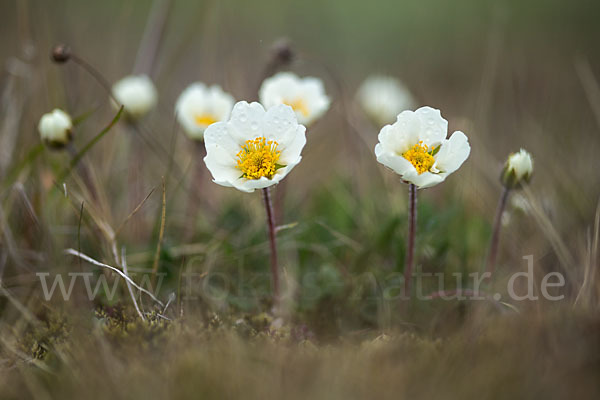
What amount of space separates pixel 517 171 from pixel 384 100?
1.55 m

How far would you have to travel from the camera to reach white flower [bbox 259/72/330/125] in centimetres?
206

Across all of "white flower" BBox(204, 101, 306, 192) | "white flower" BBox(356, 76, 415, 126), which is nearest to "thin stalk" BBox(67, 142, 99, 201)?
"white flower" BBox(204, 101, 306, 192)

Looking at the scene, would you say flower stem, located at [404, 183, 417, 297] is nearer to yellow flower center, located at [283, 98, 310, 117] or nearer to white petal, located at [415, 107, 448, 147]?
white petal, located at [415, 107, 448, 147]

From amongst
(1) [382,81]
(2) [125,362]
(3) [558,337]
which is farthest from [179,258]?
(1) [382,81]

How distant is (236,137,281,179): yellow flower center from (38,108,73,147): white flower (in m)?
0.73

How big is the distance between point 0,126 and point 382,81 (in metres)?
2.21

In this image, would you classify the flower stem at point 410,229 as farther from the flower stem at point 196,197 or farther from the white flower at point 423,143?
the flower stem at point 196,197

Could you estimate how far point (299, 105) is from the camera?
2.12 m

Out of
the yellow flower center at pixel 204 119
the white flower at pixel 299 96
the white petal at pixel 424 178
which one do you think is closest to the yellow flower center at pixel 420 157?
the white petal at pixel 424 178

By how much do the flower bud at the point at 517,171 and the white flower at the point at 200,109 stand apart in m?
1.10

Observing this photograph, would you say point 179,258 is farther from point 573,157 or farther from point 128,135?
point 573,157

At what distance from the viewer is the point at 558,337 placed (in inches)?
49.9

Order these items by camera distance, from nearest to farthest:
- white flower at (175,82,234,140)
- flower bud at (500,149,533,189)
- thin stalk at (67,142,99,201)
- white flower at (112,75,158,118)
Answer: flower bud at (500,149,533,189)
thin stalk at (67,142,99,201)
white flower at (175,82,234,140)
white flower at (112,75,158,118)

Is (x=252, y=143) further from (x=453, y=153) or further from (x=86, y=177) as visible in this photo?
(x=86, y=177)
